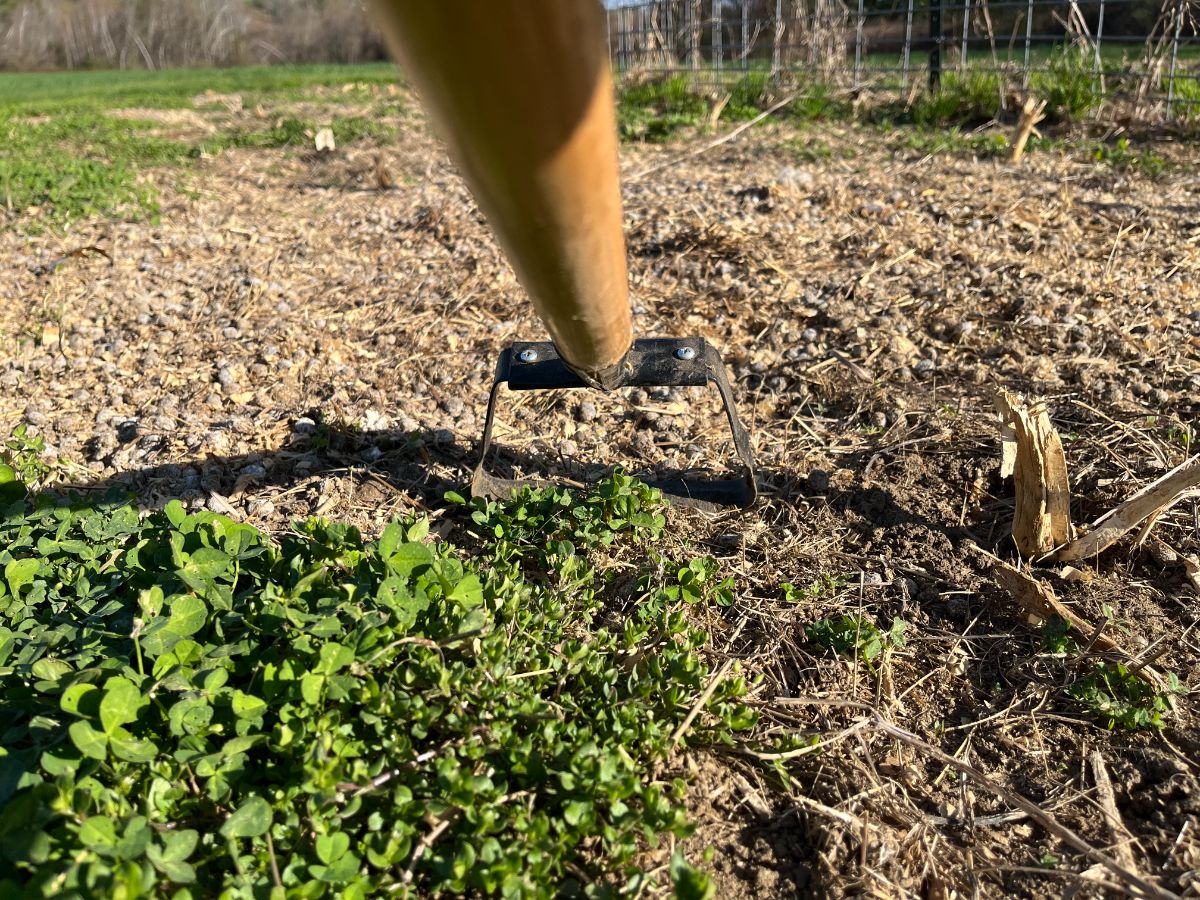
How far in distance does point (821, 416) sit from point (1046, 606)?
114cm

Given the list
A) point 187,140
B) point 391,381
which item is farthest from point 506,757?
point 187,140

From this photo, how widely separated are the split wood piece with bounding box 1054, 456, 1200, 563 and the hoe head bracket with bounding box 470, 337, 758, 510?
2.64ft

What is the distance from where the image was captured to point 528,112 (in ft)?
2.96

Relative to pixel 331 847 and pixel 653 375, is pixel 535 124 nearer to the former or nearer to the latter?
pixel 331 847

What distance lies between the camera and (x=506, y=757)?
59.5 inches

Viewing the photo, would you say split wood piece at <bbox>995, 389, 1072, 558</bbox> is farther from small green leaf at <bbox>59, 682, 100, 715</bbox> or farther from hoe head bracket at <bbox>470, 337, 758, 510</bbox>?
small green leaf at <bbox>59, 682, 100, 715</bbox>

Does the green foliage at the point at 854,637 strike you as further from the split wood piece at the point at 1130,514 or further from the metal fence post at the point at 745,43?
the metal fence post at the point at 745,43

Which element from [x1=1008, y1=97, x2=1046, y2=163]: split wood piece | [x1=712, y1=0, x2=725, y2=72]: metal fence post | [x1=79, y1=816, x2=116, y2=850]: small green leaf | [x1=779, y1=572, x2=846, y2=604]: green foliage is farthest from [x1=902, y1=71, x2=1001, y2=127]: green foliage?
[x1=79, y1=816, x2=116, y2=850]: small green leaf

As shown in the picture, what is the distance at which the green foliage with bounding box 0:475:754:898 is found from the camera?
132 cm

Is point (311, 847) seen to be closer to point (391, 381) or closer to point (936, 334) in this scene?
point (391, 381)

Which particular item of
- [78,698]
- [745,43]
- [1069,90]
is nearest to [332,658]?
[78,698]

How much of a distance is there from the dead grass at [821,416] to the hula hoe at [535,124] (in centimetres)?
→ 100

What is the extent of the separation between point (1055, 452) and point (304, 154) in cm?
745

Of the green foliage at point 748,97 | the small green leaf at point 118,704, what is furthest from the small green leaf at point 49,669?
the green foliage at point 748,97
